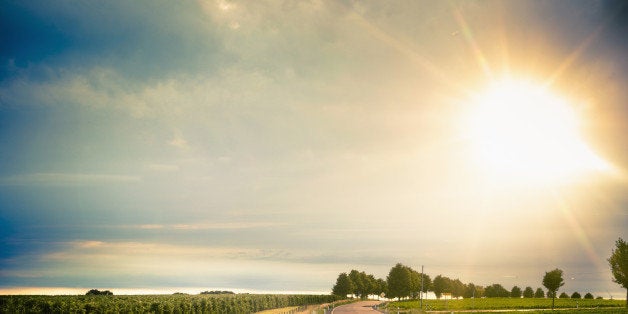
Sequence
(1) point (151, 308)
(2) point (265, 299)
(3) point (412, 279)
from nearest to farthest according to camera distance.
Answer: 1. (1) point (151, 308)
2. (2) point (265, 299)
3. (3) point (412, 279)

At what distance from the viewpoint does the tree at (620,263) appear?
11175 centimetres

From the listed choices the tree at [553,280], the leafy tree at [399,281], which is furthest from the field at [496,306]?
the leafy tree at [399,281]

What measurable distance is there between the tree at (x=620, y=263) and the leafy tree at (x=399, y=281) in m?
72.9

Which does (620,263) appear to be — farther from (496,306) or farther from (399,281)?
(399,281)

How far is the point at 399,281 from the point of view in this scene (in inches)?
7023

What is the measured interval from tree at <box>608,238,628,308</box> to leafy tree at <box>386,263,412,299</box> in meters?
72.9

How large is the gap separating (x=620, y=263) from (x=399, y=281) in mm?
78096

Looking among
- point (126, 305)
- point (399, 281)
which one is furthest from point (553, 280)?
point (126, 305)

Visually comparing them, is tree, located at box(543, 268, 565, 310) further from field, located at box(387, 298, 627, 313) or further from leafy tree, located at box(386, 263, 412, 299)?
leafy tree, located at box(386, 263, 412, 299)

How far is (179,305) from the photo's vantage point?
196 ft

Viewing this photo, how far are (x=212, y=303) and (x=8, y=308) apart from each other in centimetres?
2706

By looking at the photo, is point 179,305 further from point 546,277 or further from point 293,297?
point 546,277

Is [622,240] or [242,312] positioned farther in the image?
[622,240]

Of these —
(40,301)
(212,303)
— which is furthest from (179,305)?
(40,301)
